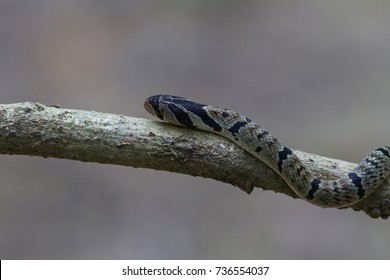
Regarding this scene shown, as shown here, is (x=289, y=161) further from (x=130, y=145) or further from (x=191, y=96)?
(x=191, y=96)

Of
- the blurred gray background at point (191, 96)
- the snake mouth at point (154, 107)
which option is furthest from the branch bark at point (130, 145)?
the blurred gray background at point (191, 96)

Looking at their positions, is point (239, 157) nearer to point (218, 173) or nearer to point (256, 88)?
point (218, 173)

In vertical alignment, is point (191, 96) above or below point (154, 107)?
above

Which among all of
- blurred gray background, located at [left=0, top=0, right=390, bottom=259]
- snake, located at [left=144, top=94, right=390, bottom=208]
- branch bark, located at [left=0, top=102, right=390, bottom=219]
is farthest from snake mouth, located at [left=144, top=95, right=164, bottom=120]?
blurred gray background, located at [left=0, top=0, right=390, bottom=259]

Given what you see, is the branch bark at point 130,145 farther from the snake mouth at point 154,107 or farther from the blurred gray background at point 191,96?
the blurred gray background at point 191,96

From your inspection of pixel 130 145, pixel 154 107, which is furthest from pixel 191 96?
pixel 130 145
